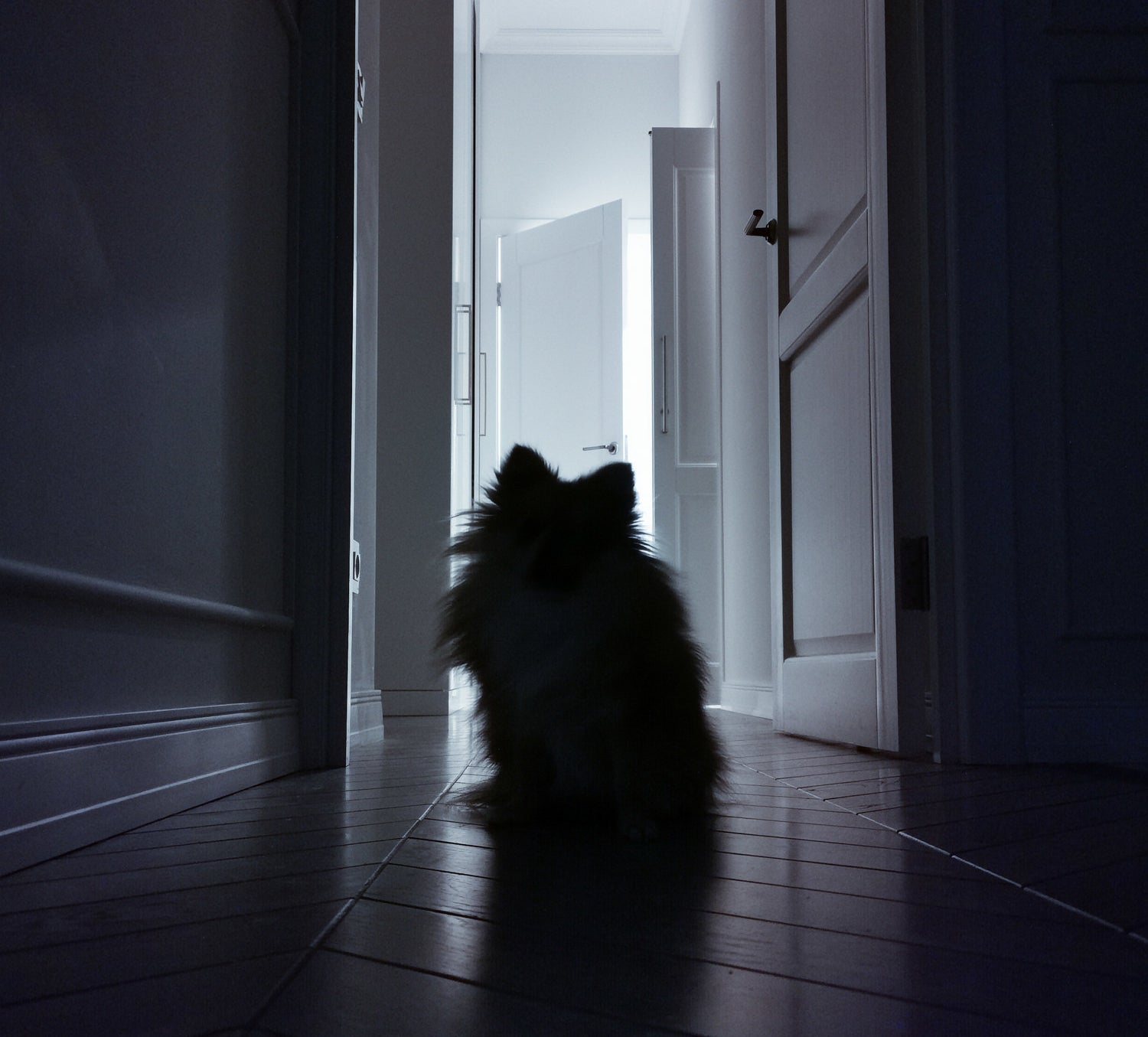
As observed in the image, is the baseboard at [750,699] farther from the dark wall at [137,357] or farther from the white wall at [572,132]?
the white wall at [572,132]

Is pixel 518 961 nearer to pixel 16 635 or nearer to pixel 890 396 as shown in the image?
pixel 16 635

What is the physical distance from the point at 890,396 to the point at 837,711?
0.83 meters

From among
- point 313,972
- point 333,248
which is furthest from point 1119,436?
point 313,972

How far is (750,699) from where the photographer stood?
4.29 metres

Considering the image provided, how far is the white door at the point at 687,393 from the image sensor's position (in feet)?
16.7

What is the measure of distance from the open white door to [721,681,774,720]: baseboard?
6.99 ft

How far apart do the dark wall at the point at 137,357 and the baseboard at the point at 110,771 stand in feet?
0.10

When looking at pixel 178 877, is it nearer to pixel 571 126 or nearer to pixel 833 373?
pixel 833 373

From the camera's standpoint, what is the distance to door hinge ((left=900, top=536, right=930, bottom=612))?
225 cm

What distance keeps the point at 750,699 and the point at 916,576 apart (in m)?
2.12

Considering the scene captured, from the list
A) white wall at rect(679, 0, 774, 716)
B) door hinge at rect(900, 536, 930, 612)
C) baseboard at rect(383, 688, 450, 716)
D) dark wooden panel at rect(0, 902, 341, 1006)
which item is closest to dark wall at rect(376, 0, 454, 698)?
baseboard at rect(383, 688, 450, 716)

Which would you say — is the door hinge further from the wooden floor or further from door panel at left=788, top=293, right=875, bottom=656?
the wooden floor

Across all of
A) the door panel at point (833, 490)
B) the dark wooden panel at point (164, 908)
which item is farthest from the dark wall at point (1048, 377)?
the dark wooden panel at point (164, 908)

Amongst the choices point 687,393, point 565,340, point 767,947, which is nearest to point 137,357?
point 767,947
